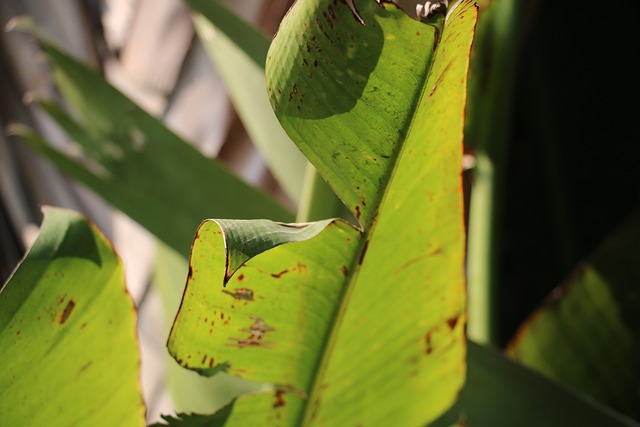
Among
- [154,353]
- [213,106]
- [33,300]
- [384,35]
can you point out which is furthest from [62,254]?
[154,353]

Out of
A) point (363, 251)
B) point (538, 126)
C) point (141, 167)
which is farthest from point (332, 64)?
point (538, 126)

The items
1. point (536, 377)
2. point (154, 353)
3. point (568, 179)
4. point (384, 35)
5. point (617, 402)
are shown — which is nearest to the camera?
point (384, 35)

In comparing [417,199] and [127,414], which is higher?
[417,199]

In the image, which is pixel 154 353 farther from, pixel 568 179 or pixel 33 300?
pixel 33 300

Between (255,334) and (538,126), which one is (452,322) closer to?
(255,334)

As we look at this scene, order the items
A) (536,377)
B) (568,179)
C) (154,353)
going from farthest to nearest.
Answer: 1. (154,353)
2. (568,179)
3. (536,377)

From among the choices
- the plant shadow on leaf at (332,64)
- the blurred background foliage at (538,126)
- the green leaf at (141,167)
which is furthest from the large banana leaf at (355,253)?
the blurred background foliage at (538,126)

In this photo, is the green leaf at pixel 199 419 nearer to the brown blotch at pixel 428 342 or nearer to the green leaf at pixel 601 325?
the brown blotch at pixel 428 342
